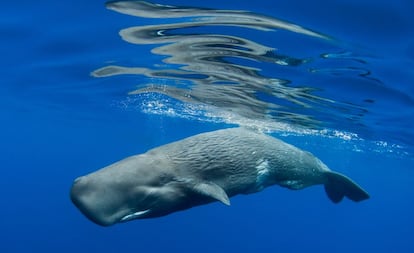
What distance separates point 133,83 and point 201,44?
7455 mm

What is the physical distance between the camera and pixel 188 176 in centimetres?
607

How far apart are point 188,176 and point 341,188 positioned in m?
4.91

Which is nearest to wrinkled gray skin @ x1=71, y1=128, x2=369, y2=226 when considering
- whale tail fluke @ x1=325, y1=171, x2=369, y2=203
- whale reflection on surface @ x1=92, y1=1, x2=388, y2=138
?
whale tail fluke @ x1=325, y1=171, x2=369, y2=203

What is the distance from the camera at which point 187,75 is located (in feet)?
50.9

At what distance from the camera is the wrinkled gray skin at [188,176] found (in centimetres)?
490

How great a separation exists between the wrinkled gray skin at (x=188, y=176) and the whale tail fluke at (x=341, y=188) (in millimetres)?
1140

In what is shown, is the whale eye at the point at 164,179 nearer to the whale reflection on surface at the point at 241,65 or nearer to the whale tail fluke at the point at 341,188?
the whale reflection on surface at the point at 241,65

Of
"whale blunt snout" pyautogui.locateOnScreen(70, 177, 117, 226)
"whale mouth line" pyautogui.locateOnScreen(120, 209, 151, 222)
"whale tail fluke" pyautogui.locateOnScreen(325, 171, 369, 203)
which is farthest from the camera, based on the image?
"whale tail fluke" pyautogui.locateOnScreen(325, 171, 369, 203)

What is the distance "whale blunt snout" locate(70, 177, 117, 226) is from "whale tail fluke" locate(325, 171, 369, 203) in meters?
5.90

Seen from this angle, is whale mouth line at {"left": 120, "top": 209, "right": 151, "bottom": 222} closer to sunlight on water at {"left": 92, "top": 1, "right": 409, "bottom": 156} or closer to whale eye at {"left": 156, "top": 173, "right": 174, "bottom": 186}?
whale eye at {"left": 156, "top": 173, "right": 174, "bottom": 186}

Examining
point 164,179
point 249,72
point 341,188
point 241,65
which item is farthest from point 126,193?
point 249,72

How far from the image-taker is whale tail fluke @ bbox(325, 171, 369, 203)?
373 inches

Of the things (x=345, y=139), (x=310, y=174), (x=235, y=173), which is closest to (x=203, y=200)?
(x=235, y=173)

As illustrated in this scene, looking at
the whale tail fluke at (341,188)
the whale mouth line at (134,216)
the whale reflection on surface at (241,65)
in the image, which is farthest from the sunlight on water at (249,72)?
the whale mouth line at (134,216)
